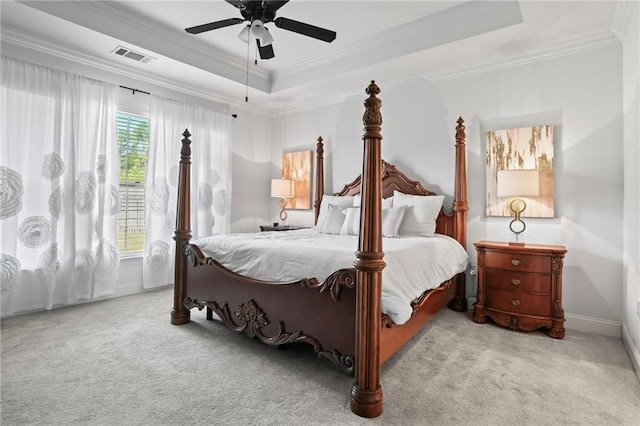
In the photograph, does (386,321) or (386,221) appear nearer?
(386,321)

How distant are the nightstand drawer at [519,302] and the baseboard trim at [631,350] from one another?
51 cm

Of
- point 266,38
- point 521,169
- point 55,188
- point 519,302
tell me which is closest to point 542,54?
point 521,169

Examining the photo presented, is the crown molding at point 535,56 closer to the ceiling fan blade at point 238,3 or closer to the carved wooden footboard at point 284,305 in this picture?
the ceiling fan blade at point 238,3

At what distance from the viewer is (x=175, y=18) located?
10.8 ft

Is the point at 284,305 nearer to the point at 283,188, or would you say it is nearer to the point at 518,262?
the point at 518,262

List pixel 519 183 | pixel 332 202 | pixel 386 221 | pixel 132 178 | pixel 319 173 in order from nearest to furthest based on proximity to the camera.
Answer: pixel 519 183 < pixel 386 221 < pixel 132 178 < pixel 332 202 < pixel 319 173

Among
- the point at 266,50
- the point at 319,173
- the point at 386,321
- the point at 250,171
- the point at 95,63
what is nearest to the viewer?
the point at 386,321

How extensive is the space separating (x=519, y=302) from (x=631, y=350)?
73cm

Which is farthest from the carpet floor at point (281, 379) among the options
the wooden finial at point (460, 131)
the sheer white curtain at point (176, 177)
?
the wooden finial at point (460, 131)

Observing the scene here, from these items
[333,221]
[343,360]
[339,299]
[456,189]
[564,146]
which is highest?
[564,146]

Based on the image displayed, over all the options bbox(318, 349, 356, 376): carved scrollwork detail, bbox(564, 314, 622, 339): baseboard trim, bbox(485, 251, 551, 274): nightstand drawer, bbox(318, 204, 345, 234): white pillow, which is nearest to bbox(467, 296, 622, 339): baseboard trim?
bbox(564, 314, 622, 339): baseboard trim

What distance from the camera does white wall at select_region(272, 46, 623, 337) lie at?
115 inches

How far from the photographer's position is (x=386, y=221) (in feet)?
11.0

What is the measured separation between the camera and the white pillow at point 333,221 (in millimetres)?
3650
